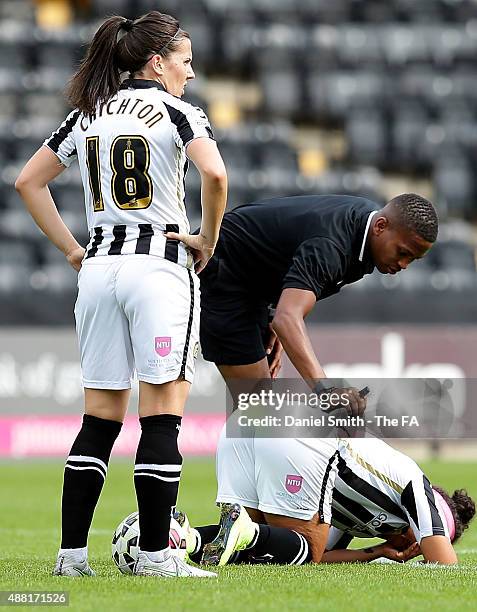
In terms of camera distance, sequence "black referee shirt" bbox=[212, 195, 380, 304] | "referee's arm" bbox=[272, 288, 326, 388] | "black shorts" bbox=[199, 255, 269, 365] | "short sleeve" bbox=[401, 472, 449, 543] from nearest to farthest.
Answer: "referee's arm" bbox=[272, 288, 326, 388], "black referee shirt" bbox=[212, 195, 380, 304], "short sleeve" bbox=[401, 472, 449, 543], "black shorts" bbox=[199, 255, 269, 365]

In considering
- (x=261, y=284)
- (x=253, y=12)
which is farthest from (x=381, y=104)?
(x=261, y=284)

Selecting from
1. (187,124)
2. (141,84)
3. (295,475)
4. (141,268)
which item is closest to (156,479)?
(141,268)

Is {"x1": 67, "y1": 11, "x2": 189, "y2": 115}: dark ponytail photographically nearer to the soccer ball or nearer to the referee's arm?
the referee's arm

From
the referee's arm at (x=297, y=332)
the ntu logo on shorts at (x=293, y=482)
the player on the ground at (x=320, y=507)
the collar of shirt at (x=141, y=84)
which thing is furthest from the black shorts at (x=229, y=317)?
the collar of shirt at (x=141, y=84)

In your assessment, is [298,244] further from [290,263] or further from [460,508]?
[460,508]

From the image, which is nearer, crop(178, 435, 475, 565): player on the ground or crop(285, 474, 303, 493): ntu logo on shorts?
crop(178, 435, 475, 565): player on the ground

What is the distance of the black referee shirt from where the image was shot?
4691mm

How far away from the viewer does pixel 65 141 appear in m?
4.55

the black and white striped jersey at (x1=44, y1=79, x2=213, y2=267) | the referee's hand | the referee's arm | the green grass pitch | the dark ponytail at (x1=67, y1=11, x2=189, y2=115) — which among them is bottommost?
the green grass pitch

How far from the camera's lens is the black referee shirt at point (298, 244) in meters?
4.69

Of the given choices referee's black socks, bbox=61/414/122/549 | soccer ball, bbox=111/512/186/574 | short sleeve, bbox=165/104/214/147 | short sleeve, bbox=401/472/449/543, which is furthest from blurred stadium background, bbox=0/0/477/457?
short sleeve, bbox=165/104/214/147

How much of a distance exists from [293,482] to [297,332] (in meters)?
0.88

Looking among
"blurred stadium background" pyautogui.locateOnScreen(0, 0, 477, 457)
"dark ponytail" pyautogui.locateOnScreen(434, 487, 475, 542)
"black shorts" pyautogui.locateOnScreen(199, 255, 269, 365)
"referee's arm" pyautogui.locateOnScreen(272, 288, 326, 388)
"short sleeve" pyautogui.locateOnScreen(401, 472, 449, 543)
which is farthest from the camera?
"blurred stadium background" pyautogui.locateOnScreen(0, 0, 477, 457)

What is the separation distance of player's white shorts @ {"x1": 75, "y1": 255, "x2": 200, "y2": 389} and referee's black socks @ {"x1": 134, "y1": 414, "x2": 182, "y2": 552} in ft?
0.58
